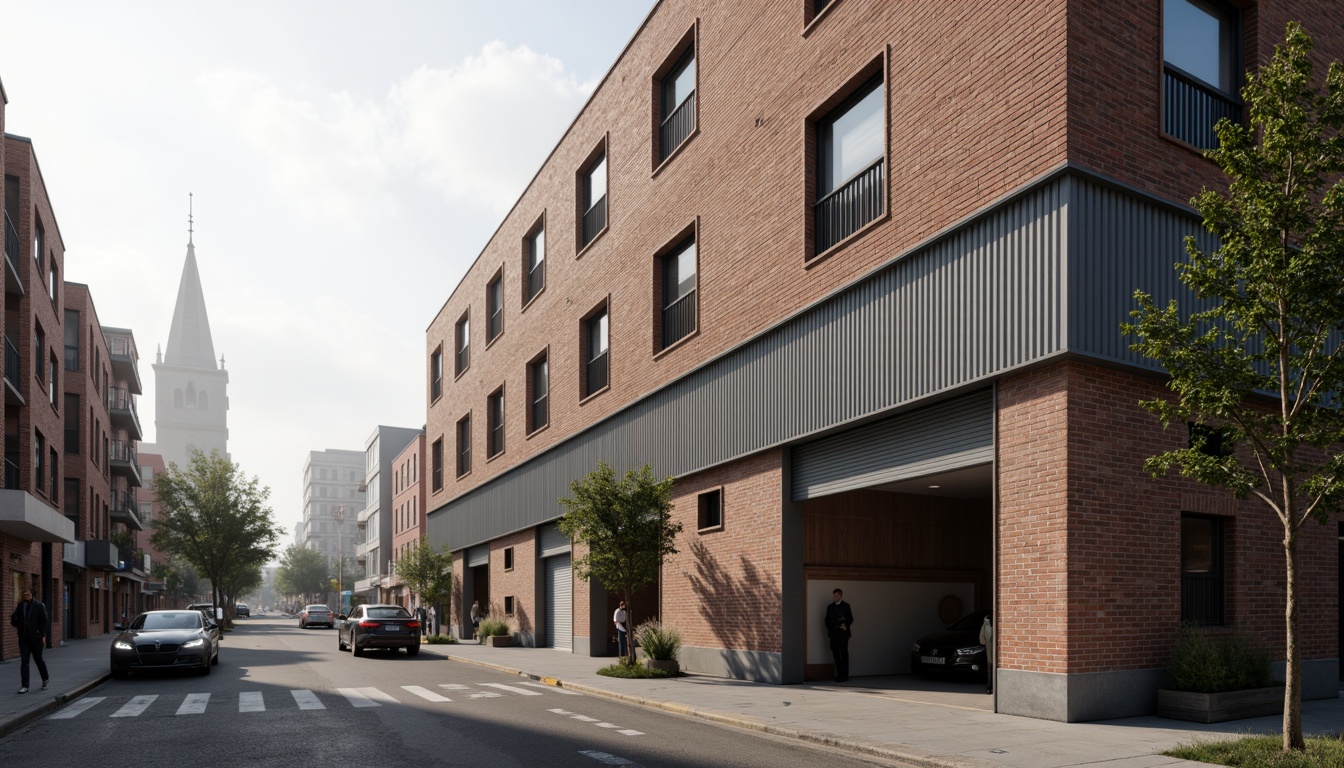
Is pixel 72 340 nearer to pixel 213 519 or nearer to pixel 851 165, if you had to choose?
pixel 213 519

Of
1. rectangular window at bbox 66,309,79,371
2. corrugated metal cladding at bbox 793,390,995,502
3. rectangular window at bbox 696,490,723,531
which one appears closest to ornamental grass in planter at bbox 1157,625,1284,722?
corrugated metal cladding at bbox 793,390,995,502

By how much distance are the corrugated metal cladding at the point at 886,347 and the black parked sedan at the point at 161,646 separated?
9639 mm

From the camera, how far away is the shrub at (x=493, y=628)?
31.8m

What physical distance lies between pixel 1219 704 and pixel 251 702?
499 inches

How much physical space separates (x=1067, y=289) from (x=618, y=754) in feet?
22.8

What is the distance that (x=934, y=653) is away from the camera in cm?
1702

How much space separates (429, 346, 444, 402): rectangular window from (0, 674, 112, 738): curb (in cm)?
2681

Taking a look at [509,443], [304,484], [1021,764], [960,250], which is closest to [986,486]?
[960,250]

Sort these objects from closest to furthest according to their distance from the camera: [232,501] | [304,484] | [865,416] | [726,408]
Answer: [865,416] → [726,408] → [232,501] → [304,484]

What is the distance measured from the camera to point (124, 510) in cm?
6219

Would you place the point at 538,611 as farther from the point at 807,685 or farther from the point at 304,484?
the point at 304,484

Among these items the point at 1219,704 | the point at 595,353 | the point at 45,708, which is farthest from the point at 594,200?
the point at 1219,704

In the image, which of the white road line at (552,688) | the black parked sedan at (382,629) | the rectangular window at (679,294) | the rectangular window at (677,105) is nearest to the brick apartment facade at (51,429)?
the black parked sedan at (382,629)

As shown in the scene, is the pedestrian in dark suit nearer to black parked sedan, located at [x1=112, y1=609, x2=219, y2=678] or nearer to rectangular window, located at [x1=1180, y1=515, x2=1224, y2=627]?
rectangular window, located at [x1=1180, y1=515, x2=1224, y2=627]
